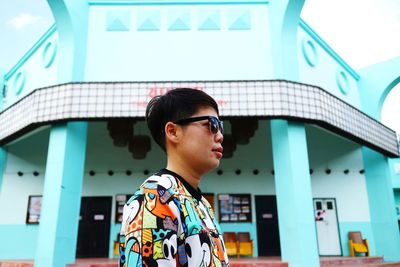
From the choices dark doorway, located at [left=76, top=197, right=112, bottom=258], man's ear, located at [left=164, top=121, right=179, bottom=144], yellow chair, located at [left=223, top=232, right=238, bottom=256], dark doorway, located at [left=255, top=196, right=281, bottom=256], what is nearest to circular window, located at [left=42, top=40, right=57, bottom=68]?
dark doorway, located at [left=76, top=197, right=112, bottom=258]

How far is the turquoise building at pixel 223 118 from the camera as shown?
6.46 metres

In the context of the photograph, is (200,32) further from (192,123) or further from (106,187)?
(192,123)

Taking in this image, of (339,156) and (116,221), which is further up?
(339,156)

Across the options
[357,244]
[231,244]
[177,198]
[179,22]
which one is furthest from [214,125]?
[357,244]

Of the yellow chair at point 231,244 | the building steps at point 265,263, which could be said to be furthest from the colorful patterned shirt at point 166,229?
the yellow chair at point 231,244

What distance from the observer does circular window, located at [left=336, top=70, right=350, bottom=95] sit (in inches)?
358

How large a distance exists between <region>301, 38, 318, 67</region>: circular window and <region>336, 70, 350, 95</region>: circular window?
1293 mm

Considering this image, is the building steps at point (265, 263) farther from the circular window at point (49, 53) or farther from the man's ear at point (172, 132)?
the man's ear at point (172, 132)

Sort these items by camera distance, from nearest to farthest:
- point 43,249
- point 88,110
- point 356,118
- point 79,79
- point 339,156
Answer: point 43,249, point 88,110, point 79,79, point 356,118, point 339,156

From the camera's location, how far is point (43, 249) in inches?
231

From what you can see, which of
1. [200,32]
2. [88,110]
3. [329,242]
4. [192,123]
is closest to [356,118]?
[329,242]

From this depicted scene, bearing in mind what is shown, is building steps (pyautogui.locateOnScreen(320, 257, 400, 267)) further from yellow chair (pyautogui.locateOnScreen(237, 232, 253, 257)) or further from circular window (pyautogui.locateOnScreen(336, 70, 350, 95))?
circular window (pyautogui.locateOnScreen(336, 70, 350, 95))

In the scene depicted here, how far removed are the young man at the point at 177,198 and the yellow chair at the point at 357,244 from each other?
8859mm

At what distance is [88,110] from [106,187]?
10.5ft
